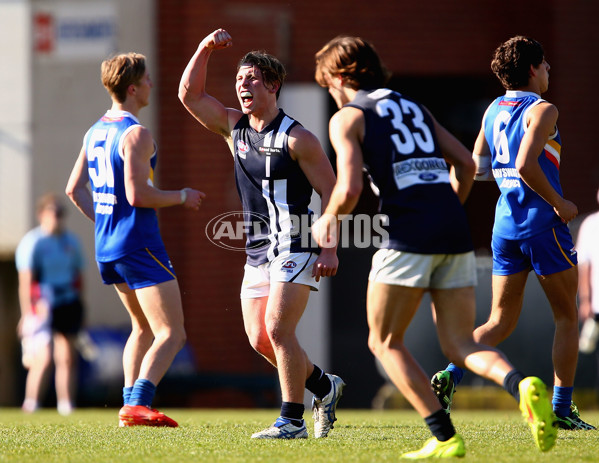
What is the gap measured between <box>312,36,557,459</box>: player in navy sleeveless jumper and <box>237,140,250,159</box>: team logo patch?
1.11 metres

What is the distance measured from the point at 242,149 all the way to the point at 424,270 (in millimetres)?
1639

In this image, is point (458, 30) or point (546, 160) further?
point (458, 30)

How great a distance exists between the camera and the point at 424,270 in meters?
4.64

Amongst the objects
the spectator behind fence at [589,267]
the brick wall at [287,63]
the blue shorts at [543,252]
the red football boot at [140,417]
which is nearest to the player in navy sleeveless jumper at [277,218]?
the red football boot at [140,417]

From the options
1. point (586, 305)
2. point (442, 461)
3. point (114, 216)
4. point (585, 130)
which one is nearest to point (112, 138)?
point (114, 216)

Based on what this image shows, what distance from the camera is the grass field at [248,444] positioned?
482 cm

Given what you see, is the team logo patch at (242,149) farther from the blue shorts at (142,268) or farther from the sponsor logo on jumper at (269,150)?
the blue shorts at (142,268)

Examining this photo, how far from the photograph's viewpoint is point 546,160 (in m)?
5.98

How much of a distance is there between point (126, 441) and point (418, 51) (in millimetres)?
8906

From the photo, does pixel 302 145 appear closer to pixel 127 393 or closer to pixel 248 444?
pixel 248 444

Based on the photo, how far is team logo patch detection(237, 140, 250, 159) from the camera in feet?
18.9

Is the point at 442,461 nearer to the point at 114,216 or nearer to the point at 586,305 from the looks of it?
the point at 114,216

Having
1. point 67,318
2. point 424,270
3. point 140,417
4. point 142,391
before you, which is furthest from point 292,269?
point 67,318

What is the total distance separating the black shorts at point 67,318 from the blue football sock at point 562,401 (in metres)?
6.30
